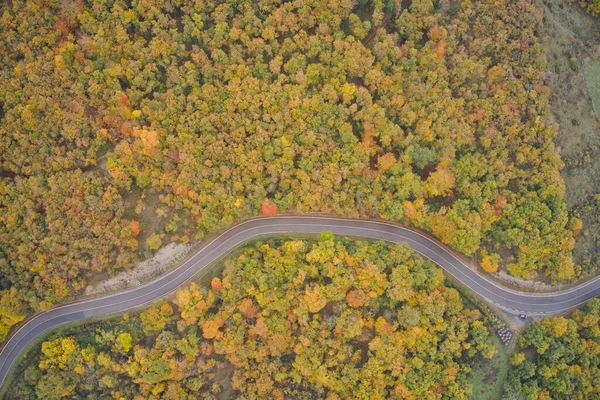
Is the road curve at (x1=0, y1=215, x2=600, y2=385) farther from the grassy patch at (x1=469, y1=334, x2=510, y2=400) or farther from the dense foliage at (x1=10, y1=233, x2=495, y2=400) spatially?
the grassy patch at (x1=469, y1=334, x2=510, y2=400)

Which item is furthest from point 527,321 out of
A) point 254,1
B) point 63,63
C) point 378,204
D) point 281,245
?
point 63,63

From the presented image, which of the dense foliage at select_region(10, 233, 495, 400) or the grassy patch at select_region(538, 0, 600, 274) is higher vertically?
the grassy patch at select_region(538, 0, 600, 274)

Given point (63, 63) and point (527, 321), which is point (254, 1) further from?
point (527, 321)

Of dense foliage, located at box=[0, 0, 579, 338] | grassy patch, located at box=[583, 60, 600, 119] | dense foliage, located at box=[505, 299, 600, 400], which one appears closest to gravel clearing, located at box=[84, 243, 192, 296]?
dense foliage, located at box=[0, 0, 579, 338]

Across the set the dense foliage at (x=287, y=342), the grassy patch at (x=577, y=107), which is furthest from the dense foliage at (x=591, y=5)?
the dense foliage at (x=287, y=342)

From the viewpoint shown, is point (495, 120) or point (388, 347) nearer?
point (388, 347)

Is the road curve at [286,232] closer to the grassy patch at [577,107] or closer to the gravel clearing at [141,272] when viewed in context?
the gravel clearing at [141,272]

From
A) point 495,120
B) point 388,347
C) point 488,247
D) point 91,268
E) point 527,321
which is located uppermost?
point 495,120
